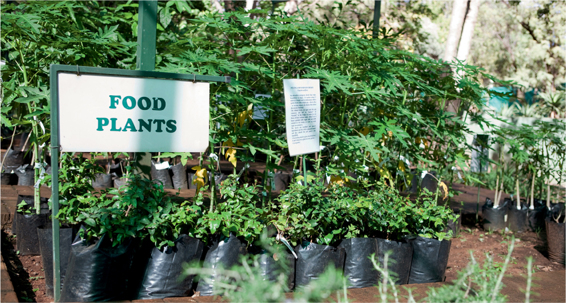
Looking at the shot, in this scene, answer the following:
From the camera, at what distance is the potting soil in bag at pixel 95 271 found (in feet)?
8.71

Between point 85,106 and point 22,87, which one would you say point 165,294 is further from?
point 22,87

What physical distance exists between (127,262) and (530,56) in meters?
20.6

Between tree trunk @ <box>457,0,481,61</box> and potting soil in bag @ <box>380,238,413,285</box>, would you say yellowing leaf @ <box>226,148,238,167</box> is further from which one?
tree trunk @ <box>457,0,481,61</box>

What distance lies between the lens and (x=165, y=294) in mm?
2871

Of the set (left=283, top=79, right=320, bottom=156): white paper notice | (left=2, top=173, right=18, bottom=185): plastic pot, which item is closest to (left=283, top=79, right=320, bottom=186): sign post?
(left=283, top=79, right=320, bottom=156): white paper notice

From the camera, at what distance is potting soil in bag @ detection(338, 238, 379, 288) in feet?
10.8

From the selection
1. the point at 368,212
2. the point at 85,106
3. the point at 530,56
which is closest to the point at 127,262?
the point at 85,106

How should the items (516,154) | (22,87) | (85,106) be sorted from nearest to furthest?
(85,106) < (22,87) < (516,154)

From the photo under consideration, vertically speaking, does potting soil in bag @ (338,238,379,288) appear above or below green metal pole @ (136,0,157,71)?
below

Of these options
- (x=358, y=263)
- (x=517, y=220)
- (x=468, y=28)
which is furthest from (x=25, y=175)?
(x=468, y=28)

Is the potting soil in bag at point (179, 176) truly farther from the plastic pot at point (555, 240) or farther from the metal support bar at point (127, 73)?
the plastic pot at point (555, 240)

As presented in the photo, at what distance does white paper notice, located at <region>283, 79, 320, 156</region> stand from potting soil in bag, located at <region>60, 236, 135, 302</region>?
52.2 inches

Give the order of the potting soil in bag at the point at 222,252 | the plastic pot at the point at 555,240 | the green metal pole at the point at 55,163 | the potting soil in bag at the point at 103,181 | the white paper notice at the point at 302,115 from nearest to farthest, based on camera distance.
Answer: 1. the green metal pole at the point at 55,163
2. the potting soil in bag at the point at 222,252
3. the white paper notice at the point at 302,115
4. the plastic pot at the point at 555,240
5. the potting soil in bag at the point at 103,181

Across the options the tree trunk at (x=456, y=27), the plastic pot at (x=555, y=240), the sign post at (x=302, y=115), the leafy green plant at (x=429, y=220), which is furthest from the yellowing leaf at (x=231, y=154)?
the tree trunk at (x=456, y=27)
